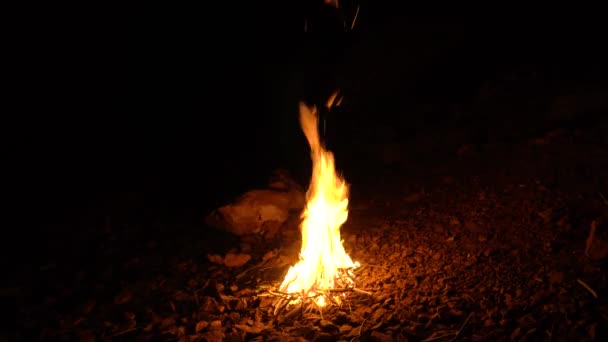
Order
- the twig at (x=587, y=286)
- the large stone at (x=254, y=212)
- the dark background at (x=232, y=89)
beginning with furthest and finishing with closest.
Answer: the dark background at (x=232, y=89) → the large stone at (x=254, y=212) → the twig at (x=587, y=286)

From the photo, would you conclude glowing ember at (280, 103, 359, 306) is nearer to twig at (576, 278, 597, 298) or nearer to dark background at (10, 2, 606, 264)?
dark background at (10, 2, 606, 264)

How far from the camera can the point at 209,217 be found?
5258mm

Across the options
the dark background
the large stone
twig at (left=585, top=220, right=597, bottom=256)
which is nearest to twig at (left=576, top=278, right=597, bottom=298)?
twig at (left=585, top=220, right=597, bottom=256)

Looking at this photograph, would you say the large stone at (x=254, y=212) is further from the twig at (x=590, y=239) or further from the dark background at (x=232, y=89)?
the twig at (x=590, y=239)

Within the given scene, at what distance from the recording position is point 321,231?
4055 millimetres

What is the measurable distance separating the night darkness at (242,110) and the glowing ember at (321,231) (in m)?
0.56

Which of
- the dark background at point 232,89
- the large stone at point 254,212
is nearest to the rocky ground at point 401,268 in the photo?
the large stone at point 254,212

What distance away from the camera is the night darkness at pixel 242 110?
5160 mm

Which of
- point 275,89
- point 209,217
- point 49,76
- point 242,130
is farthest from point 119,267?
point 49,76

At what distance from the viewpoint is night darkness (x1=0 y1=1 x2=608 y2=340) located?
5.16 m

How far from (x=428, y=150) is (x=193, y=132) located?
427 cm

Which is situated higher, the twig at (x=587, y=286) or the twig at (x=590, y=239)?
the twig at (x=590, y=239)

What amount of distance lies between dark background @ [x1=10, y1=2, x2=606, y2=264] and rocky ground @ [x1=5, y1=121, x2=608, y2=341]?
78 cm

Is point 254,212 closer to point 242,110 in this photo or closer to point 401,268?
point 401,268
